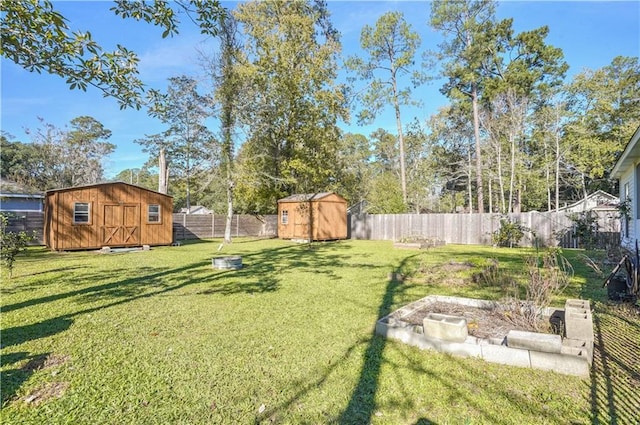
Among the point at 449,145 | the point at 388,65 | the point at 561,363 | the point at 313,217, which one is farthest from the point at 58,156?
the point at 449,145

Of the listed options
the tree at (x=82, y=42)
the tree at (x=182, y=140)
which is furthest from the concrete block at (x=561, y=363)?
the tree at (x=182, y=140)

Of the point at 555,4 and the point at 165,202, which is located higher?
the point at 555,4

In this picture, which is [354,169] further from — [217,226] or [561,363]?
[561,363]

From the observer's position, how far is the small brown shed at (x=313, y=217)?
60.9ft

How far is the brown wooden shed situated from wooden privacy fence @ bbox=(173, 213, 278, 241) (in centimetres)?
283

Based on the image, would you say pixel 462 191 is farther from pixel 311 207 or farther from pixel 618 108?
pixel 311 207

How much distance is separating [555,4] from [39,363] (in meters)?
14.4

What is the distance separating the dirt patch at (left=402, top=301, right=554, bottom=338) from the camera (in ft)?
12.5

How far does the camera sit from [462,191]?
3350 cm

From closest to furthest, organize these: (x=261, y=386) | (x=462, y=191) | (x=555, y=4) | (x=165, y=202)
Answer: (x=261, y=386) → (x=555, y=4) → (x=165, y=202) → (x=462, y=191)

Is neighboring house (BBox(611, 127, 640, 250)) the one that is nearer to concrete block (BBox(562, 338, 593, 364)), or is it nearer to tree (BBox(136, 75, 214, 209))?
concrete block (BBox(562, 338, 593, 364))

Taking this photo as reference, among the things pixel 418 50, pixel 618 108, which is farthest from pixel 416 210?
pixel 618 108

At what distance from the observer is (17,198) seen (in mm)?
21891

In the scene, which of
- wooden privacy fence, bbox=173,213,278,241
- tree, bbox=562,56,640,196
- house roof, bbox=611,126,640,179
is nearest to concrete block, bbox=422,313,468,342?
house roof, bbox=611,126,640,179
